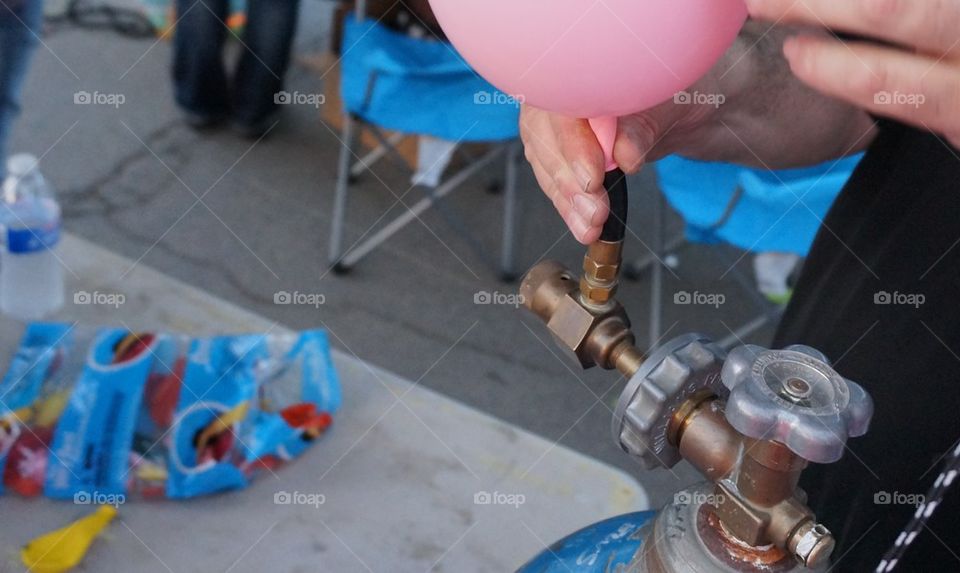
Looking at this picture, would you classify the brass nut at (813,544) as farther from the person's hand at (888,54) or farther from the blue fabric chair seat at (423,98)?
the blue fabric chair seat at (423,98)

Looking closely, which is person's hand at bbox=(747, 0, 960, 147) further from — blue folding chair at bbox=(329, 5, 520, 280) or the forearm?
blue folding chair at bbox=(329, 5, 520, 280)

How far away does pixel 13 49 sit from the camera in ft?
6.35

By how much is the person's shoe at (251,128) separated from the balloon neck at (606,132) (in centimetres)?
233

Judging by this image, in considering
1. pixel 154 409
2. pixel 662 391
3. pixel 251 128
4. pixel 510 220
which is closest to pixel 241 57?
pixel 251 128

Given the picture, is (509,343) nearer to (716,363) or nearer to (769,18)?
(716,363)

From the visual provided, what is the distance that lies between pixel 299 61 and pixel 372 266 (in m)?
1.12

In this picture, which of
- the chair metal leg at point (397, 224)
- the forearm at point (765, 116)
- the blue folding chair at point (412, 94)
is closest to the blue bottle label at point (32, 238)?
the blue folding chair at point (412, 94)

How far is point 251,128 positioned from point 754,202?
156 centimetres

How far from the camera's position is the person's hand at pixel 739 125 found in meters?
0.64

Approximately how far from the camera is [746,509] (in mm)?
475

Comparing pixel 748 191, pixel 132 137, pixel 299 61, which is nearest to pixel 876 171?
pixel 748 191

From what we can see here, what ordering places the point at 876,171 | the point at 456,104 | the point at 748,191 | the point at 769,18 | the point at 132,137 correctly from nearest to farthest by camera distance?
the point at 769,18 < the point at 876,171 < the point at 748,191 < the point at 456,104 < the point at 132,137

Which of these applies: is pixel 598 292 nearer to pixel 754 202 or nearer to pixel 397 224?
pixel 754 202

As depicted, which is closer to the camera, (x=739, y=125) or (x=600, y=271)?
(x=600, y=271)
